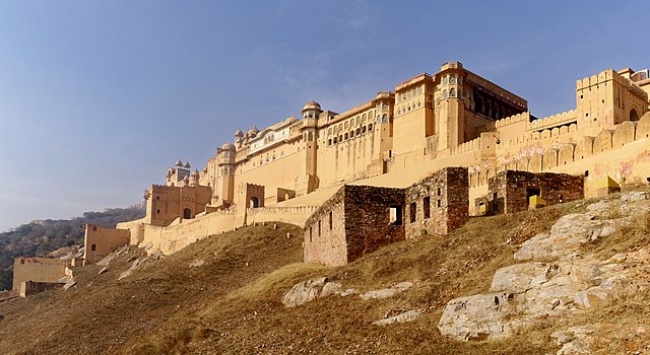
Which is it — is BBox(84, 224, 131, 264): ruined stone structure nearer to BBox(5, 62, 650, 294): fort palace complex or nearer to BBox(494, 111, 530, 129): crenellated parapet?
BBox(5, 62, 650, 294): fort palace complex

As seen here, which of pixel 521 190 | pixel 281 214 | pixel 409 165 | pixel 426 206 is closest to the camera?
pixel 426 206

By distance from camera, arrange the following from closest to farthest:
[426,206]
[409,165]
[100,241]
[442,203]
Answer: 1. [442,203]
2. [426,206]
3. [409,165]
4. [100,241]

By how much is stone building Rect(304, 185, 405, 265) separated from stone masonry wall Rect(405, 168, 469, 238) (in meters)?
0.70

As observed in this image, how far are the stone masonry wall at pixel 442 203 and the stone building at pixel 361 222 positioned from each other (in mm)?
705

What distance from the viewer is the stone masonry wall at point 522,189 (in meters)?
17.5

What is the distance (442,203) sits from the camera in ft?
54.6

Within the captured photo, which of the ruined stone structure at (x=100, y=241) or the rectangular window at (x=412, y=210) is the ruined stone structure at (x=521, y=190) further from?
the ruined stone structure at (x=100, y=241)

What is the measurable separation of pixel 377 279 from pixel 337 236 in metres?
3.93

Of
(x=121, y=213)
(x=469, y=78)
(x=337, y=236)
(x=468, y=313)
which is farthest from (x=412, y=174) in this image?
(x=121, y=213)

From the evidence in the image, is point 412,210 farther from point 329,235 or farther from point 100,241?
point 100,241

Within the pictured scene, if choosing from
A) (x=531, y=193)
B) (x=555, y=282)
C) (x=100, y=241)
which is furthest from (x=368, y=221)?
(x=100, y=241)

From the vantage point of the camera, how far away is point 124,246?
60625 mm

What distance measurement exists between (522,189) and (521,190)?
5 centimetres

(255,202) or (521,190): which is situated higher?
(255,202)
